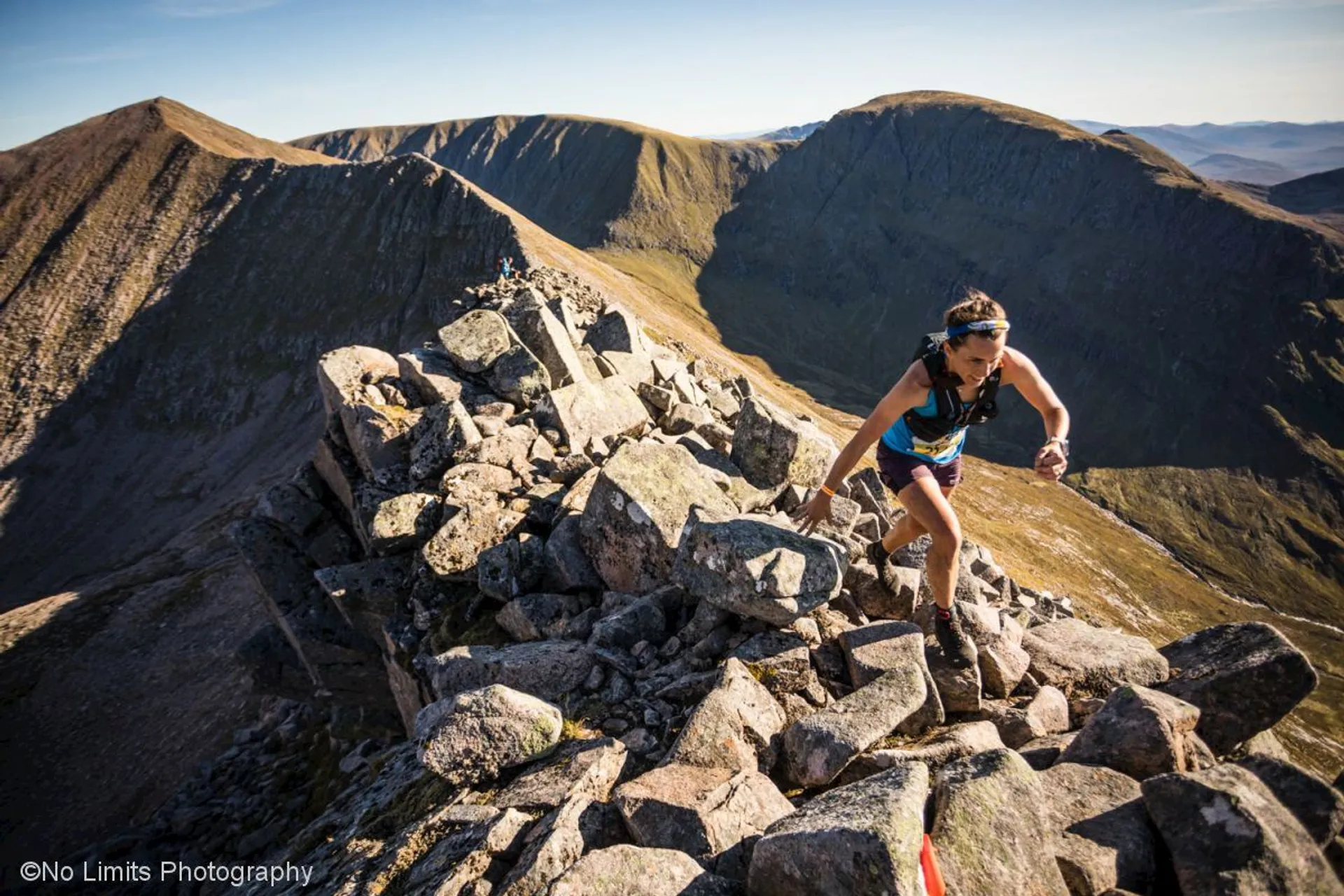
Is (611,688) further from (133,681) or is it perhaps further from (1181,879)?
(133,681)

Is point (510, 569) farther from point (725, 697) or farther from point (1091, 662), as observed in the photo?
point (1091, 662)

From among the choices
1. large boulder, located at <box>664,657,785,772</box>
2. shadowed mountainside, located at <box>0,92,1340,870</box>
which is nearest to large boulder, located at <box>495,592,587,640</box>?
large boulder, located at <box>664,657,785,772</box>

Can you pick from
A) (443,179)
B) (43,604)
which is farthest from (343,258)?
(43,604)

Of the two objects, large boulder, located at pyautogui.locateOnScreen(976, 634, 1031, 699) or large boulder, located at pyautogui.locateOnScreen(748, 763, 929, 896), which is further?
large boulder, located at pyautogui.locateOnScreen(976, 634, 1031, 699)

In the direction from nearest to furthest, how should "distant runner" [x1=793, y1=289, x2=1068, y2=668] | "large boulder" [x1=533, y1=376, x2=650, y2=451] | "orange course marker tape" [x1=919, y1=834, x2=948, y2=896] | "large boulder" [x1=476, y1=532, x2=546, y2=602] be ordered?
"orange course marker tape" [x1=919, y1=834, x2=948, y2=896], "distant runner" [x1=793, y1=289, x2=1068, y2=668], "large boulder" [x1=476, y1=532, x2=546, y2=602], "large boulder" [x1=533, y1=376, x2=650, y2=451]

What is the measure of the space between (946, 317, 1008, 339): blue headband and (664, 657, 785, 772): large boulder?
5.16 meters

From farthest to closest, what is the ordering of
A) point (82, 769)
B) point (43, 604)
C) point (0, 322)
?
point (0, 322) < point (43, 604) < point (82, 769)

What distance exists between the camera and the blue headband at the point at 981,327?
766 centimetres

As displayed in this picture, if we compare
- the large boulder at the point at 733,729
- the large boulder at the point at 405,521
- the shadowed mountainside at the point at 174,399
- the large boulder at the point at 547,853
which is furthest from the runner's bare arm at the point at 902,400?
the shadowed mountainside at the point at 174,399

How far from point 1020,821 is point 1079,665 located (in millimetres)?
4944

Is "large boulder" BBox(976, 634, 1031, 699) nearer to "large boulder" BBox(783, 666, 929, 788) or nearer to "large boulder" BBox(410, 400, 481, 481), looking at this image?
"large boulder" BBox(783, 666, 929, 788)

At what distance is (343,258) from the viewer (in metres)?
102

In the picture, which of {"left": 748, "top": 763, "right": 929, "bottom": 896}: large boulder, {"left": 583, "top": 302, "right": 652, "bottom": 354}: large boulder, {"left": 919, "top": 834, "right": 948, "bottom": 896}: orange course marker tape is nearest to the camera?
{"left": 748, "top": 763, "right": 929, "bottom": 896}: large boulder

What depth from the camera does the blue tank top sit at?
343 inches
